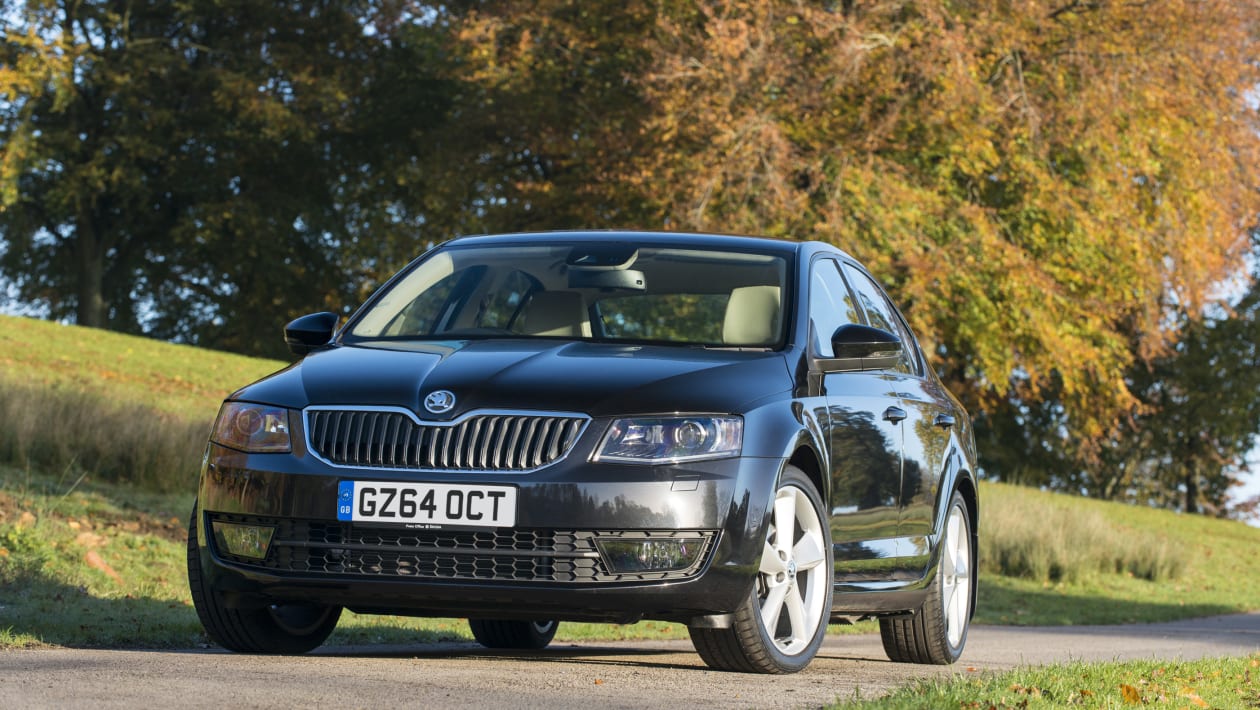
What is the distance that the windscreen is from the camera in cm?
743

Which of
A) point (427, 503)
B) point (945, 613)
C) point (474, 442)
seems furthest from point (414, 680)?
point (945, 613)

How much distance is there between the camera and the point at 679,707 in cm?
548

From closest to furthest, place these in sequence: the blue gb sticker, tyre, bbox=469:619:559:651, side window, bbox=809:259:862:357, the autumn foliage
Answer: the blue gb sticker → side window, bbox=809:259:862:357 → tyre, bbox=469:619:559:651 → the autumn foliage

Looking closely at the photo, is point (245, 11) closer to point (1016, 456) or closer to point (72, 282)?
point (72, 282)

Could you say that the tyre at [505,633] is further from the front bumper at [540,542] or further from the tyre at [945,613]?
the front bumper at [540,542]

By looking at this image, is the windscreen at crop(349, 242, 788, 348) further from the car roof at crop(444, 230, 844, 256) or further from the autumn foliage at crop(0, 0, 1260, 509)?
A: the autumn foliage at crop(0, 0, 1260, 509)

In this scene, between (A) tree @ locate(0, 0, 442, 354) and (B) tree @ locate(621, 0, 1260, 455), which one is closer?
(B) tree @ locate(621, 0, 1260, 455)

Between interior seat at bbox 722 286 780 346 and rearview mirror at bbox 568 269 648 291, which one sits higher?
rearview mirror at bbox 568 269 648 291

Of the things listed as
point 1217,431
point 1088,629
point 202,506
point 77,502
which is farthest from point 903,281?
point 1217,431

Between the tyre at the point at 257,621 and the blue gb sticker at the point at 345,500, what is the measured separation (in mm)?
766

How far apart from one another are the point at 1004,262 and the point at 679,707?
22.1 meters

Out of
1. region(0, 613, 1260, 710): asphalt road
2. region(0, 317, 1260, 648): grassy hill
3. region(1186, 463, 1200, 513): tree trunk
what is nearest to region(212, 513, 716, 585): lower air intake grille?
region(0, 613, 1260, 710): asphalt road

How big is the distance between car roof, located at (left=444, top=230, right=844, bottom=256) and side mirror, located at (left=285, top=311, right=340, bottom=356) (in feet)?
2.71

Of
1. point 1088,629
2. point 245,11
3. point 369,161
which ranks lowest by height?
point 1088,629
